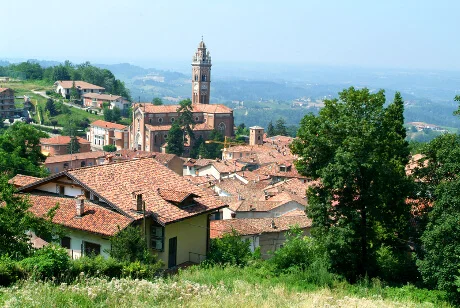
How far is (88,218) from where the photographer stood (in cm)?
1670

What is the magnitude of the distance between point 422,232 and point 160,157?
45.6m

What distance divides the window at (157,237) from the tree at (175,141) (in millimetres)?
64989

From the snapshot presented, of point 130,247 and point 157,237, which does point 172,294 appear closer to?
point 130,247

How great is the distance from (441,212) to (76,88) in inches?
4170

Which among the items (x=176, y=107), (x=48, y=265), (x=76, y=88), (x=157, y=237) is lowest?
(x=176, y=107)

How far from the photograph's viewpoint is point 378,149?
17719 mm

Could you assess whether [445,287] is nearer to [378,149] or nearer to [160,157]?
[378,149]

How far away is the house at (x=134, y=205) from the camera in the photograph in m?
16.5

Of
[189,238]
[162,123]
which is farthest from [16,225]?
[162,123]

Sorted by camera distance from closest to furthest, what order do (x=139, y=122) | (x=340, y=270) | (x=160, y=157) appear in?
(x=340, y=270), (x=160, y=157), (x=139, y=122)

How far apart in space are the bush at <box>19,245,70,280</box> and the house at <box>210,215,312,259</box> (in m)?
10.4

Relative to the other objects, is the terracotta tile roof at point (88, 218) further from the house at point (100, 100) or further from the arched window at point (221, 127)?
the house at point (100, 100)

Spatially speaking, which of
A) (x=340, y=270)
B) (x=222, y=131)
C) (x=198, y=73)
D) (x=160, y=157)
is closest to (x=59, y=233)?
(x=340, y=270)

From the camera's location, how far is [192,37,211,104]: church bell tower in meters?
113
